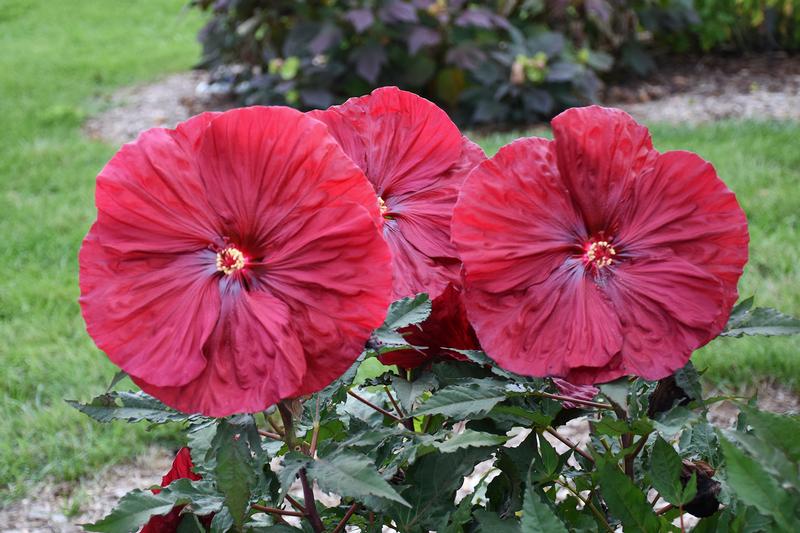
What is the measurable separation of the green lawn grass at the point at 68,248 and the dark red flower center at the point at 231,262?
2.02m

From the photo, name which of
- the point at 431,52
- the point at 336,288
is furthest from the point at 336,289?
the point at 431,52

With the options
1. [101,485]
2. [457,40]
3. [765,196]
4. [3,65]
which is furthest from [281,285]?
Result: [3,65]

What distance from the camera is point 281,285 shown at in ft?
2.71

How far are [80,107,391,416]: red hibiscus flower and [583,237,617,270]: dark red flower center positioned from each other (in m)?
Answer: 0.22

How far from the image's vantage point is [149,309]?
814mm

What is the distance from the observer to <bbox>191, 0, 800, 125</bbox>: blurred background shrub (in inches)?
244

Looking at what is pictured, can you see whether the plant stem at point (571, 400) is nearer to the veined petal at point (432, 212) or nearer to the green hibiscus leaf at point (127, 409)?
the veined petal at point (432, 212)

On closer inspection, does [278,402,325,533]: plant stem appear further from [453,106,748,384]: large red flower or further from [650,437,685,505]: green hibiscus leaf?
[650,437,685,505]: green hibiscus leaf

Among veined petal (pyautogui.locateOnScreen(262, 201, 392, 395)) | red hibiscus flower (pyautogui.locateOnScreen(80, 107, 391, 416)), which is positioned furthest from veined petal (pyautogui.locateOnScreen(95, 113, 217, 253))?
veined petal (pyautogui.locateOnScreen(262, 201, 392, 395))

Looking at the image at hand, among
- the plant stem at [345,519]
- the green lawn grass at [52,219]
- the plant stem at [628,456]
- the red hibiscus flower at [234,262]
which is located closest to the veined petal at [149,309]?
the red hibiscus flower at [234,262]

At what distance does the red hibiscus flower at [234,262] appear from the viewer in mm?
790

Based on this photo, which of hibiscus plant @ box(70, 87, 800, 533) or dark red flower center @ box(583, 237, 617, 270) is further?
dark red flower center @ box(583, 237, 617, 270)

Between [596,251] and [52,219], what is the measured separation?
4273 mm

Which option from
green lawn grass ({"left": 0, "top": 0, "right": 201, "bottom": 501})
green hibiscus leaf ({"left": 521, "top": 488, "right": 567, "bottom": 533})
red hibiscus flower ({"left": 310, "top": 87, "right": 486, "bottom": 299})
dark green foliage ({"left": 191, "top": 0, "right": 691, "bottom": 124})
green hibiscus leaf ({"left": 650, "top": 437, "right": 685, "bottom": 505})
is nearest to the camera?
green hibiscus leaf ({"left": 521, "top": 488, "right": 567, "bottom": 533})
